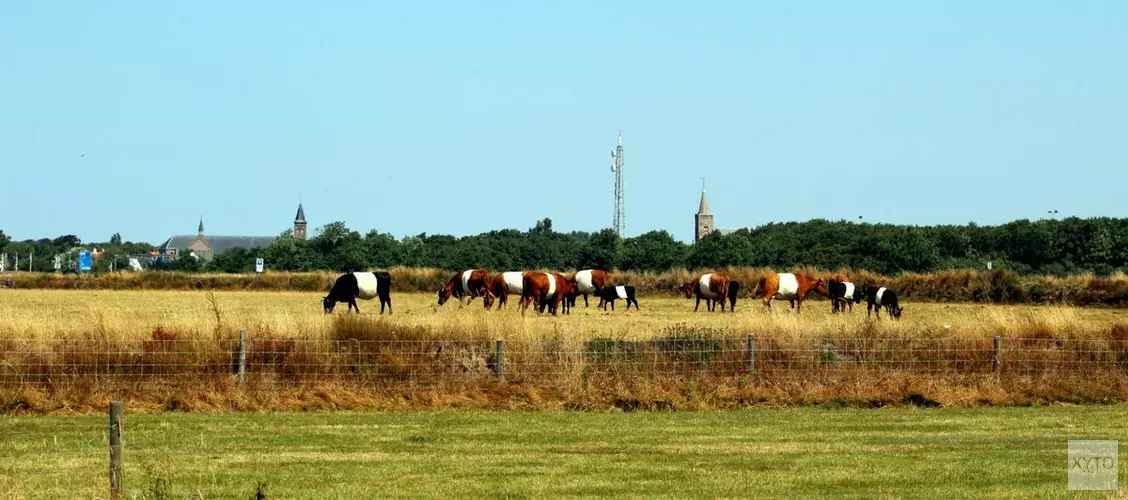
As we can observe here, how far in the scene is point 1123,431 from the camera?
17500mm

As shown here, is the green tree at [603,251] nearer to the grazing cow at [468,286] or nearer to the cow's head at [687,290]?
the cow's head at [687,290]

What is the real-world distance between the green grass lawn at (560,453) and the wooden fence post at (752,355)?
6.05 ft

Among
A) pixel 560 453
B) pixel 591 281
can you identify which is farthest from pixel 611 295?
pixel 560 453

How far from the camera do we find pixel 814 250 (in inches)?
4638

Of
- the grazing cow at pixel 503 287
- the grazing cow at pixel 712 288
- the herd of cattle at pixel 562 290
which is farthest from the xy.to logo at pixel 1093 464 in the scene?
the grazing cow at pixel 712 288

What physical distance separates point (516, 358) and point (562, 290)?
77.1ft

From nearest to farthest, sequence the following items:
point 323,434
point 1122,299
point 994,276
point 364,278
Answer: point 323,434
point 364,278
point 1122,299
point 994,276

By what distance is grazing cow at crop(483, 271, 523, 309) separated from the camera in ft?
149

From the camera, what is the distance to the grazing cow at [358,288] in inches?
1737

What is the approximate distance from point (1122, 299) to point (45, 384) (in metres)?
42.4

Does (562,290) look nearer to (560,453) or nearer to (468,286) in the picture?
(468,286)

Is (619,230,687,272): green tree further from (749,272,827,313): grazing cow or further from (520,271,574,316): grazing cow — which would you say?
(520,271,574,316): grazing cow

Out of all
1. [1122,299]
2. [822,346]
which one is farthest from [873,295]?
[822,346]

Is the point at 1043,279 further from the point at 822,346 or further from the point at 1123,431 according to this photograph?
the point at 1123,431
